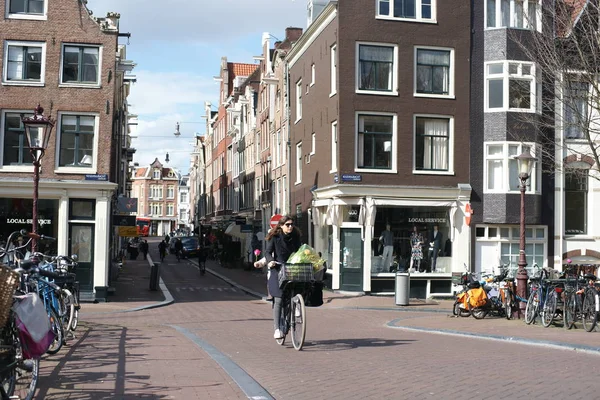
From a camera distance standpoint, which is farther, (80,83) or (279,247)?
(80,83)

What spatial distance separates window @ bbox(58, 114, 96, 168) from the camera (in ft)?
90.1

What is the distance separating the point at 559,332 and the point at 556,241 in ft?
→ 53.4

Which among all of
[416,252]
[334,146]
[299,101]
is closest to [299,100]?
[299,101]

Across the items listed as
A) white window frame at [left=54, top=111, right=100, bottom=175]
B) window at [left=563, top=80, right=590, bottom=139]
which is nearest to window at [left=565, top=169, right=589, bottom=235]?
window at [left=563, top=80, right=590, bottom=139]

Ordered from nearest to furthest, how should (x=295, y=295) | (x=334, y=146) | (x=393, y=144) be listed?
(x=295, y=295)
(x=393, y=144)
(x=334, y=146)

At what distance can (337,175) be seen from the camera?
29641 mm

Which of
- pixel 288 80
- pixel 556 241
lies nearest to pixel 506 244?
pixel 556 241

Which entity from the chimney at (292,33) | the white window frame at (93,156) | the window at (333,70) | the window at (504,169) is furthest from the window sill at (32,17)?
the chimney at (292,33)

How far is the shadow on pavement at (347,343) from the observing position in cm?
1244

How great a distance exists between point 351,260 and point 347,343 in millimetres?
16648

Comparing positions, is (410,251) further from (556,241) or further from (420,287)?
(556,241)

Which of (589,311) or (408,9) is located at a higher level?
(408,9)

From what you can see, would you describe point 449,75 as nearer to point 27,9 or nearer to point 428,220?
point 428,220

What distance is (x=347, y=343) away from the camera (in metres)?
13.2
